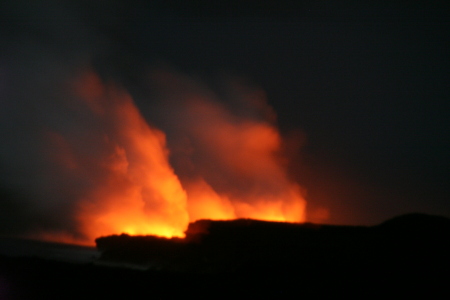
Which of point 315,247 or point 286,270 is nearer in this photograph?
point 286,270

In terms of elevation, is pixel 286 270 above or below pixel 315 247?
below

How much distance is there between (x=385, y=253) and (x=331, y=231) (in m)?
4.55

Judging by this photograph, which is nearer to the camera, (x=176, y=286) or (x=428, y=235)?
(x=176, y=286)

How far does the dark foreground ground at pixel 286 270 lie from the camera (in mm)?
16406

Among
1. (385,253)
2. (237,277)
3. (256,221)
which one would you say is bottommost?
(237,277)

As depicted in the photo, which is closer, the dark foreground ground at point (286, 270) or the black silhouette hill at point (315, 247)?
the dark foreground ground at point (286, 270)

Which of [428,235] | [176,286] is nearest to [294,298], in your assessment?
[176,286]

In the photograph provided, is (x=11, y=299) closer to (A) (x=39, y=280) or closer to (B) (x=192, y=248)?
(A) (x=39, y=280)

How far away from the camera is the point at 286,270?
68.7 feet

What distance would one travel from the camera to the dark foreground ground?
53.8 feet

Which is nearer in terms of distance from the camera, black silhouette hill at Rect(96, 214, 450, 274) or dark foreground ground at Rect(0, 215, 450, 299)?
dark foreground ground at Rect(0, 215, 450, 299)

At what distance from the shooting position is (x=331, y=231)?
2658cm

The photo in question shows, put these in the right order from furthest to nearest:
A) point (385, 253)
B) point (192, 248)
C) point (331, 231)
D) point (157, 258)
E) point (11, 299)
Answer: point (157, 258) < point (192, 248) < point (331, 231) < point (385, 253) < point (11, 299)

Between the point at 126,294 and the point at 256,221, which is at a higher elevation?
the point at 256,221
